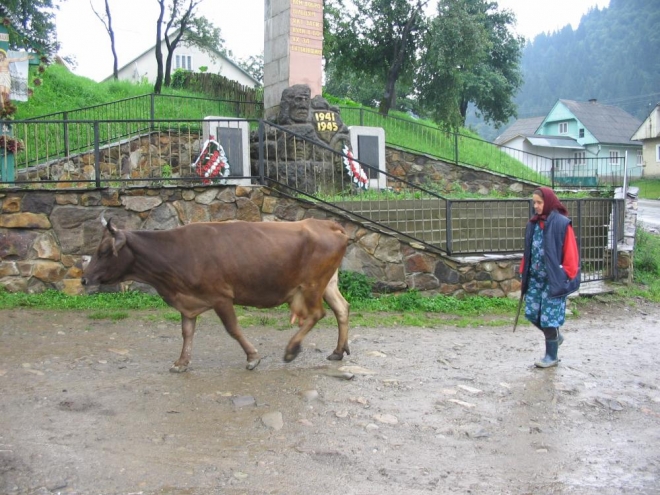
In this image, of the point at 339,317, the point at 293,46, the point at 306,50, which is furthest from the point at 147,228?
the point at 306,50

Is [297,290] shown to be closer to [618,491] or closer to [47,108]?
[618,491]

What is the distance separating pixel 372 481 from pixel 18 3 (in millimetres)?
20355

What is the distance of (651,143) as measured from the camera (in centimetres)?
5034

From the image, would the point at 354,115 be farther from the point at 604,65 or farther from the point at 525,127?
the point at 604,65

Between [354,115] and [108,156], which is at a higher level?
[354,115]

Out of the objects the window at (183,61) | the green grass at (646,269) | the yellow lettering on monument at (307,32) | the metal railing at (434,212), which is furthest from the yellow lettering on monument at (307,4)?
the window at (183,61)

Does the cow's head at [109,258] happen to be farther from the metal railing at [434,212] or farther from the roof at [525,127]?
the roof at [525,127]

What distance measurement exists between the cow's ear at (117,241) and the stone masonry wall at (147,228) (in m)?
3.17

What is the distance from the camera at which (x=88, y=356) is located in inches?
254

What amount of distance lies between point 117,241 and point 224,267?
37.6 inches

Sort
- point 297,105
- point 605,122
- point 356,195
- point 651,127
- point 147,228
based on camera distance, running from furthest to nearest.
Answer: point 605,122
point 651,127
point 297,105
point 356,195
point 147,228

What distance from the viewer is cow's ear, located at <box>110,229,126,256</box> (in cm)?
590

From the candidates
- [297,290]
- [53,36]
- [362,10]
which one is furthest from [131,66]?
[297,290]

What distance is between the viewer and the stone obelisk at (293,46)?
1381 cm
